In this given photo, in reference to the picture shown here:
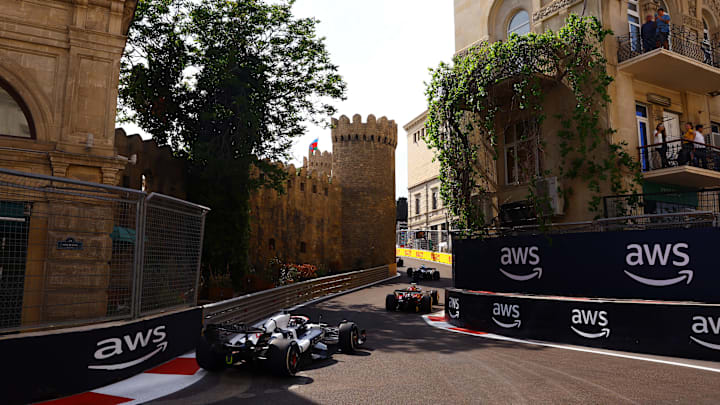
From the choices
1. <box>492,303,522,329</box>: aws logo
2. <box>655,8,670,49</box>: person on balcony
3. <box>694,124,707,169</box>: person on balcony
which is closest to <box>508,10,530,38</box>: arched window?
<box>655,8,670,49</box>: person on balcony

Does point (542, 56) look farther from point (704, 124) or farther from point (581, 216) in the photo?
point (704, 124)

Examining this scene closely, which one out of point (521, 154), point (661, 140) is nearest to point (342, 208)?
point (521, 154)

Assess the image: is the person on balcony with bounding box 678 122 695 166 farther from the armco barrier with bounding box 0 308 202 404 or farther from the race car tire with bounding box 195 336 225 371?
the armco barrier with bounding box 0 308 202 404

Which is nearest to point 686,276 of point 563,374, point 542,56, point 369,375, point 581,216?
point 563,374

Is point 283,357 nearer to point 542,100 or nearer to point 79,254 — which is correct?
point 79,254

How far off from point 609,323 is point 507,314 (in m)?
2.25

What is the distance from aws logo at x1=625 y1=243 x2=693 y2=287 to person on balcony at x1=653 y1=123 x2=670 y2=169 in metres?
4.75

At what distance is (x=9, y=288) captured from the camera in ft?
14.6

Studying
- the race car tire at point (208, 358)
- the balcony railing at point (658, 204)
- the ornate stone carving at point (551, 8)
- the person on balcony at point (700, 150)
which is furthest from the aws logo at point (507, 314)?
the ornate stone carving at point (551, 8)

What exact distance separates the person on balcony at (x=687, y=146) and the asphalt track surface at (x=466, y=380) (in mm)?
6921

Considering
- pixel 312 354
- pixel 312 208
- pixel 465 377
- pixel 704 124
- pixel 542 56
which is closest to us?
pixel 465 377

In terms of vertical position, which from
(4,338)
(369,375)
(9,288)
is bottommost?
(369,375)

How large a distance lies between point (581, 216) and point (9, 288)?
38.2 ft

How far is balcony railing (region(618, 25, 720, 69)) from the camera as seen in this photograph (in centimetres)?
1223
